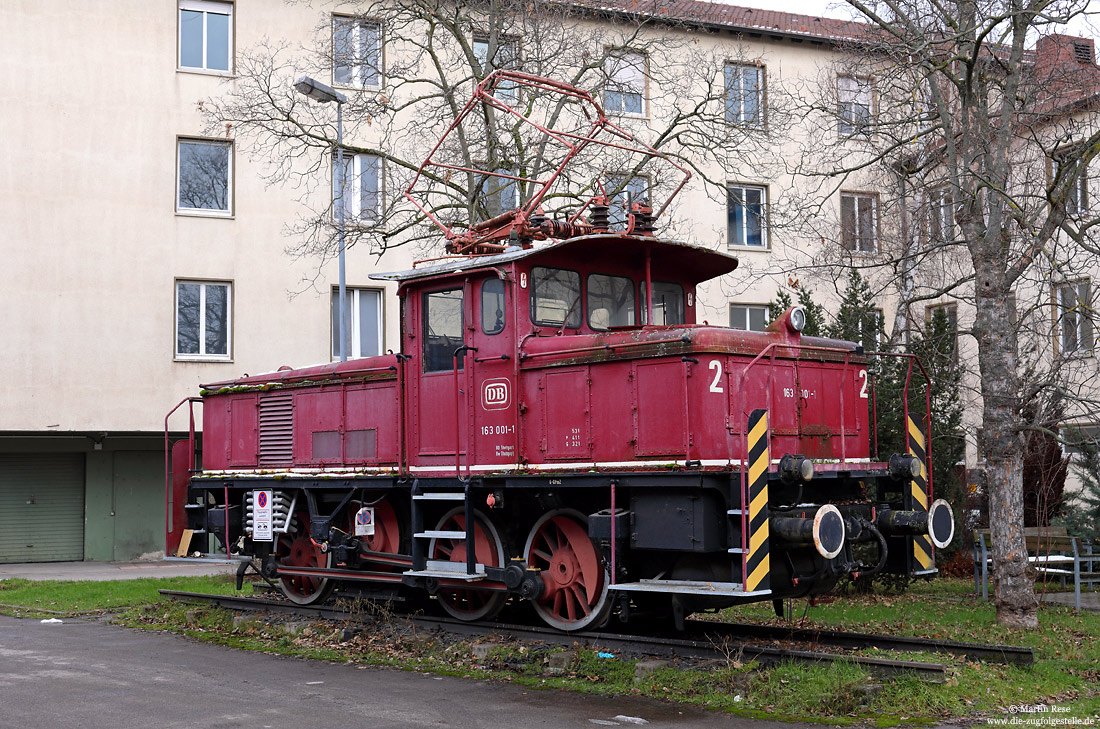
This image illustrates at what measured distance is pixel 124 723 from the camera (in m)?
8.12

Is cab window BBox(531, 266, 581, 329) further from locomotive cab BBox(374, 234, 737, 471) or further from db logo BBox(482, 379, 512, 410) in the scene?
db logo BBox(482, 379, 512, 410)

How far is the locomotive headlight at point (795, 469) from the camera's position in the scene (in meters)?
9.14

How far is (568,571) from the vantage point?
35.6 feet

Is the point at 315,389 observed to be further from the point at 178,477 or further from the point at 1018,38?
the point at 1018,38

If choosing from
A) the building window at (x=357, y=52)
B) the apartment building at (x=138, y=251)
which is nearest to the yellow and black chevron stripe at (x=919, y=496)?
the building window at (x=357, y=52)

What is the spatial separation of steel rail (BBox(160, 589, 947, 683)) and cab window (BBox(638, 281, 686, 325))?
322 cm

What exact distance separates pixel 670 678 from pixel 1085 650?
4.61 m

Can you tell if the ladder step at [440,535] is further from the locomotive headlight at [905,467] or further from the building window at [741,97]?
the building window at [741,97]

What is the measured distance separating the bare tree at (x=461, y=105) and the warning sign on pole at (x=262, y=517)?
4.82 metres

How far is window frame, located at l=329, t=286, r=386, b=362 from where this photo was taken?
85.8 feet

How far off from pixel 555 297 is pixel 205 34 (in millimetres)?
18069

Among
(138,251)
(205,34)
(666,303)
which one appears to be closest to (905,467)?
(666,303)

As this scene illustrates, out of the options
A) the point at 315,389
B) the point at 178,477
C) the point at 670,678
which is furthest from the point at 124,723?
the point at 178,477

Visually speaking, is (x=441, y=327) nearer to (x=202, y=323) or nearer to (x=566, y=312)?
(x=566, y=312)
